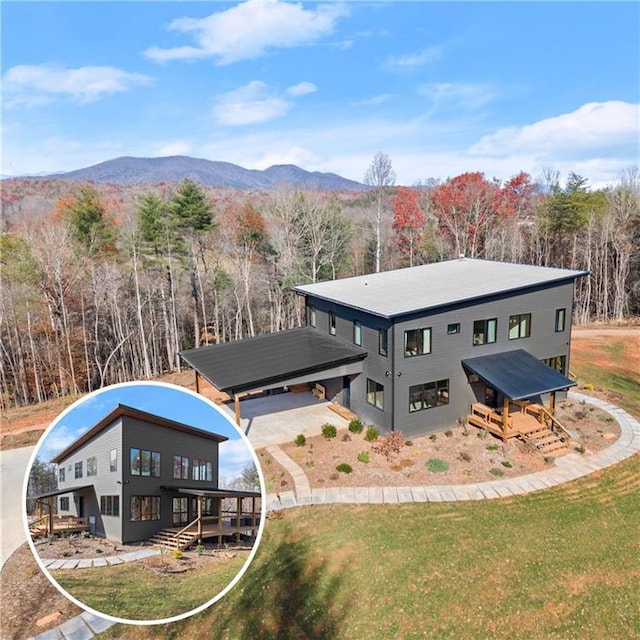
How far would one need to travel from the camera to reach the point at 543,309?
18.7 m

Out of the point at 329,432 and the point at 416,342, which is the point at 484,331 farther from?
the point at 329,432

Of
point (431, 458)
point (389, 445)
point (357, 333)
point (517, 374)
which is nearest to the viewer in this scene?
point (431, 458)

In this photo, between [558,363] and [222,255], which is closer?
[558,363]

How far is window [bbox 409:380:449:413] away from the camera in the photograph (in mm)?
16609

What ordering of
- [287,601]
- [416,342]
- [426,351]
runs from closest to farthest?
[287,601]
[416,342]
[426,351]

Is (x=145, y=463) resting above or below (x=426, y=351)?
above

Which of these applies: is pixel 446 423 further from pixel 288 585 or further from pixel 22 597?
pixel 22 597

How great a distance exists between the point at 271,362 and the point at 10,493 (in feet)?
29.6

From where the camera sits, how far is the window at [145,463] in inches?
Answer: 93.0

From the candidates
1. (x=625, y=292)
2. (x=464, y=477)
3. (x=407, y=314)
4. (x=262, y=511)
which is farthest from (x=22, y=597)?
(x=625, y=292)

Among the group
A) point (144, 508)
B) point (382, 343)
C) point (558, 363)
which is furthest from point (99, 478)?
point (558, 363)

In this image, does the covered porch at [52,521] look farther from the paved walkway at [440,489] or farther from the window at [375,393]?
the window at [375,393]

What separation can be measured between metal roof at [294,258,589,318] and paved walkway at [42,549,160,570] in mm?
13523

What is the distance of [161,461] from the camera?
2.39 metres
